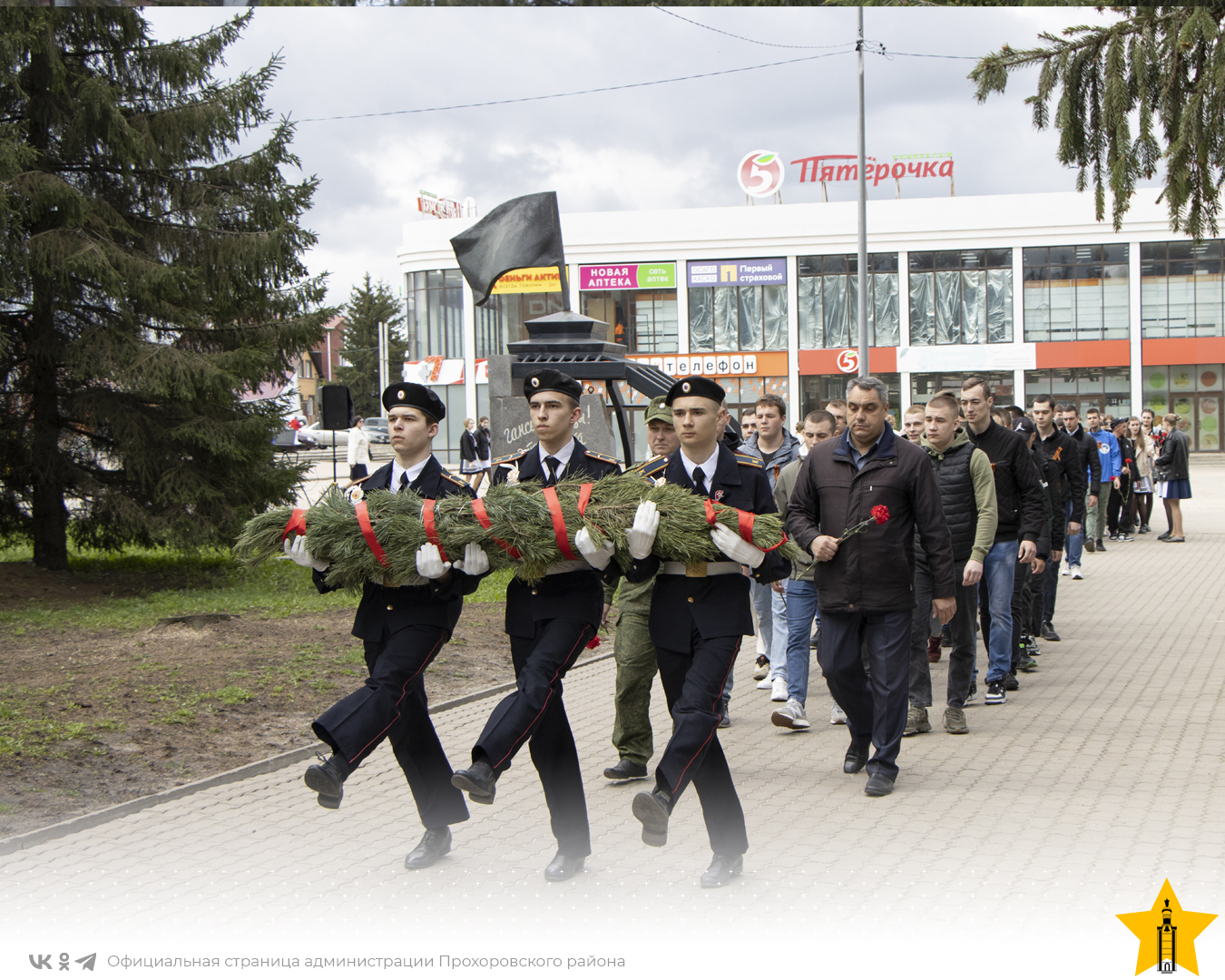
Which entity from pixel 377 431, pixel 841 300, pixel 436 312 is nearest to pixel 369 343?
pixel 377 431

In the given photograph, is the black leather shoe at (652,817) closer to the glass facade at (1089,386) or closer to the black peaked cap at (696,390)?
the black peaked cap at (696,390)

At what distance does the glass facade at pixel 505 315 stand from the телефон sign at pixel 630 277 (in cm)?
169

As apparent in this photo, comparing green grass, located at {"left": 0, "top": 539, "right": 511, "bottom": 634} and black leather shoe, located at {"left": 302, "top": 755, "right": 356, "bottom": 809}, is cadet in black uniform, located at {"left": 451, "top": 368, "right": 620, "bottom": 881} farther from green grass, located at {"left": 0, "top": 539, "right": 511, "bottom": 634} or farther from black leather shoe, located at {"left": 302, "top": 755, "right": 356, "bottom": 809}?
green grass, located at {"left": 0, "top": 539, "right": 511, "bottom": 634}

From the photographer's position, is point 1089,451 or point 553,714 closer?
point 553,714

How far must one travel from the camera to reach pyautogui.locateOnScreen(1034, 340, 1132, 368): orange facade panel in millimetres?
45812

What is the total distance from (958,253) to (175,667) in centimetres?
4296

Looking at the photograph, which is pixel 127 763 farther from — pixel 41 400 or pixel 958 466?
pixel 41 400

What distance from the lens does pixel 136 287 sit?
521 inches

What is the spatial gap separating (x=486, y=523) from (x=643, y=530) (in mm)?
597

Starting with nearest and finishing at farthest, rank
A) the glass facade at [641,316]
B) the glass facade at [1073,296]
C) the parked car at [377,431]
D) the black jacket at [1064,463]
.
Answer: the black jacket at [1064,463] < the glass facade at [1073,296] < the glass facade at [641,316] < the parked car at [377,431]

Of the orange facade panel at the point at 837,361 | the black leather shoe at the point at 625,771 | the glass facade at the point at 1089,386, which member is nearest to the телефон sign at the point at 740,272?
the orange facade panel at the point at 837,361

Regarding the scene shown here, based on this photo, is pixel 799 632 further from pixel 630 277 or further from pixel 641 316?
pixel 641 316

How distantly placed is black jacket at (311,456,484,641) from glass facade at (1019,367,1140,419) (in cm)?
4479

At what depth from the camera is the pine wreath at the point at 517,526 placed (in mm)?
4309
